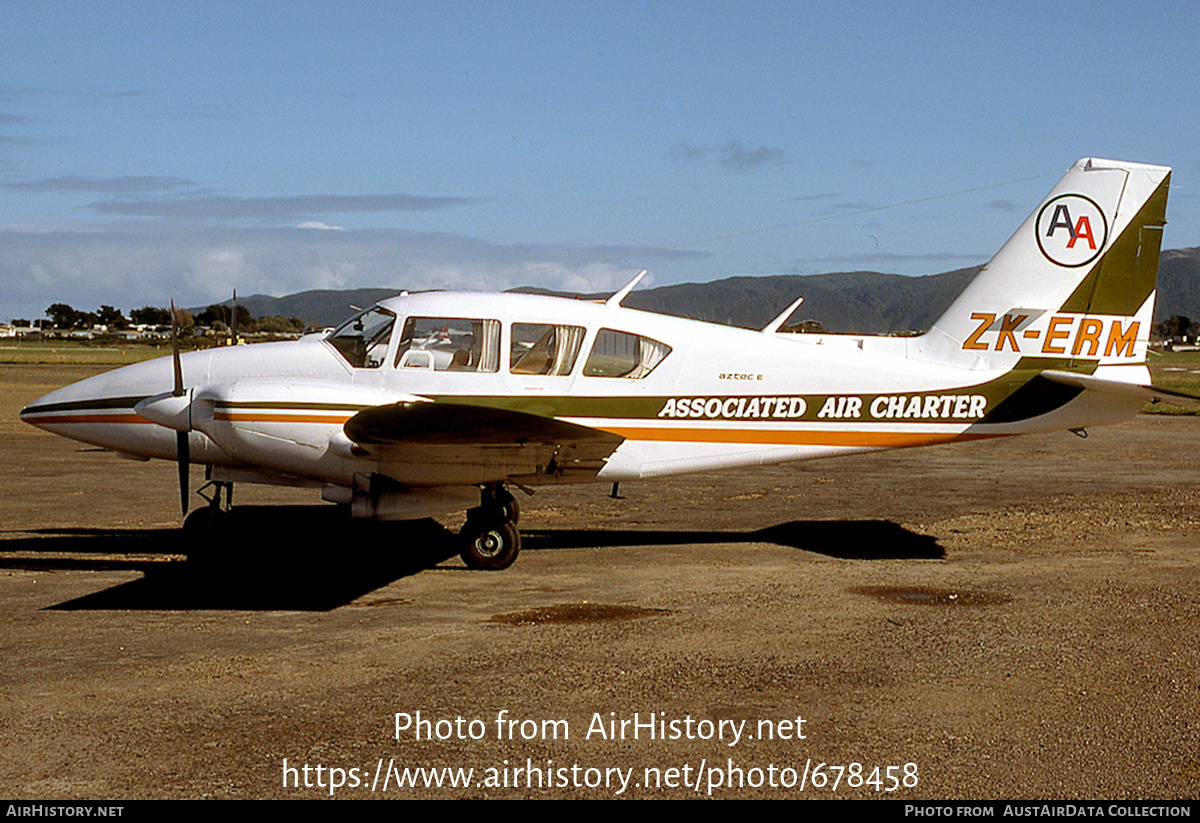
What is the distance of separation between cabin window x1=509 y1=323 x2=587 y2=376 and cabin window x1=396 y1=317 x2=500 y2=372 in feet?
0.93

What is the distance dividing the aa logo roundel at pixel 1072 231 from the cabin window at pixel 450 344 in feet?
19.7

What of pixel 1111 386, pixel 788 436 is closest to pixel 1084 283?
pixel 1111 386

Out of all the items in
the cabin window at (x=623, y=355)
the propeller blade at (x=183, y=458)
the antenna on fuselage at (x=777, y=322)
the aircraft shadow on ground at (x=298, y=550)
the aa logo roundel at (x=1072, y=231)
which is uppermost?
the aa logo roundel at (x=1072, y=231)

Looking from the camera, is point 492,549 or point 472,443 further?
point 492,549

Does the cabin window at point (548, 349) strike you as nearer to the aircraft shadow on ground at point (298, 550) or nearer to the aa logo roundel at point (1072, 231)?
the aircraft shadow on ground at point (298, 550)

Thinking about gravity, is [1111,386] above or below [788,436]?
above

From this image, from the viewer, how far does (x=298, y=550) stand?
11039mm

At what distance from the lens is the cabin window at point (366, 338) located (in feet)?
32.8

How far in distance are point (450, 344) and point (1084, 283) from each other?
678 cm

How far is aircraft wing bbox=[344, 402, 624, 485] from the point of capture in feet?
28.2

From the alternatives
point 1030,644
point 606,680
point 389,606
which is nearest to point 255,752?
point 606,680

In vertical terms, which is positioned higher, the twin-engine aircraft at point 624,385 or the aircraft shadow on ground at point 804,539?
the twin-engine aircraft at point 624,385

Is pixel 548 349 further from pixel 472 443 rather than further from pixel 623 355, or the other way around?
pixel 472 443

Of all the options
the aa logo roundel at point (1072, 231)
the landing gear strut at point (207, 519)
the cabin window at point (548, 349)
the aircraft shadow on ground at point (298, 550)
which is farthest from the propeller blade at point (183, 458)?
the aa logo roundel at point (1072, 231)
